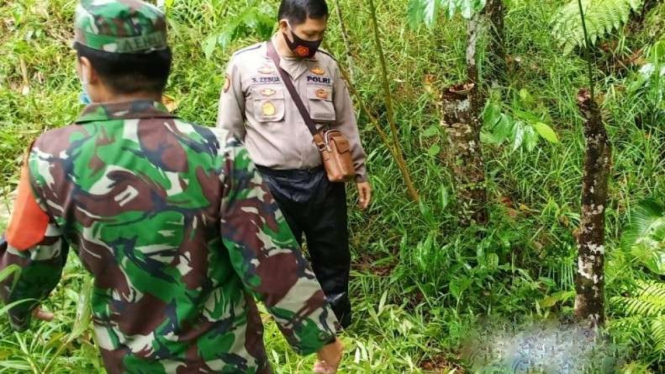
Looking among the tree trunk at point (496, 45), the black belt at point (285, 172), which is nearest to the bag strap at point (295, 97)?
the black belt at point (285, 172)

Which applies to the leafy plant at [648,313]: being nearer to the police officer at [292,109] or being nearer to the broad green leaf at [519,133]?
the broad green leaf at [519,133]

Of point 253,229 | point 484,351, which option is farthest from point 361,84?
point 253,229

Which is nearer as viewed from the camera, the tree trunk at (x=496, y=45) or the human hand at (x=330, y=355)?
the human hand at (x=330, y=355)

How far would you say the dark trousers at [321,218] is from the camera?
3.03 m

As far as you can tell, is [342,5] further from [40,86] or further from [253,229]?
[253,229]

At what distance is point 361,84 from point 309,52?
169 cm

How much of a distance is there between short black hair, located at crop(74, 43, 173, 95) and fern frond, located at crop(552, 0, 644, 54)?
3502 millimetres

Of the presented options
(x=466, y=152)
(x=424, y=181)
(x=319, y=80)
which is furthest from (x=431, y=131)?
(x=319, y=80)

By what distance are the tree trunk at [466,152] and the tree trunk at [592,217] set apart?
803 mm

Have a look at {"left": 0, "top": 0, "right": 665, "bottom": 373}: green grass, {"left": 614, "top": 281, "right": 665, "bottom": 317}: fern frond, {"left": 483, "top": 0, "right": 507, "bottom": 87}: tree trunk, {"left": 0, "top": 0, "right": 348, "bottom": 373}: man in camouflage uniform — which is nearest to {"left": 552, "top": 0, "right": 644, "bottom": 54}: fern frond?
{"left": 0, "top": 0, "right": 665, "bottom": 373}: green grass

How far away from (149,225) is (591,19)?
12.0 feet

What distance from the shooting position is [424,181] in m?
4.08

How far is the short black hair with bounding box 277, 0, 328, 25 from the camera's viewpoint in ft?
9.39

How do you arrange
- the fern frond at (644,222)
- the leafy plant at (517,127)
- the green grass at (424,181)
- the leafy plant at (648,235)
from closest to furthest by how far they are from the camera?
the leafy plant at (517,127) → the green grass at (424,181) → the leafy plant at (648,235) → the fern frond at (644,222)
